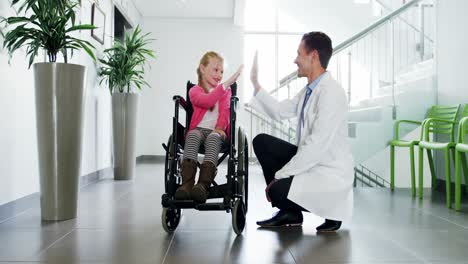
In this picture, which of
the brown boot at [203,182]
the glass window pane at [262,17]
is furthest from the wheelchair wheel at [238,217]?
the glass window pane at [262,17]

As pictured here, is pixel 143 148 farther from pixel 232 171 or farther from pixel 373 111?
pixel 232 171

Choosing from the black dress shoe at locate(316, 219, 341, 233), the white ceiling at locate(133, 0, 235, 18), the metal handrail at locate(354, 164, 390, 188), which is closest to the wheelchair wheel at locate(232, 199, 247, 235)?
the black dress shoe at locate(316, 219, 341, 233)

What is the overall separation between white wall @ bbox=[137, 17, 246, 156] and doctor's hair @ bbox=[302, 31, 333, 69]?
17.7ft

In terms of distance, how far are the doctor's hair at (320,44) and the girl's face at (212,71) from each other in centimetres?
48

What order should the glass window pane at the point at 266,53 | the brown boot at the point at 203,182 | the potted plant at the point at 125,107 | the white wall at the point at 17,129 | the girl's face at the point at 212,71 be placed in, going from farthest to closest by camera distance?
the glass window pane at the point at 266,53 → the potted plant at the point at 125,107 → the white wall at the point at 17,129 → the girl's face at the point at 212,71 → the brown boot at the point at 203,182

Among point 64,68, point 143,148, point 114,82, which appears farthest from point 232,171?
point 143,148

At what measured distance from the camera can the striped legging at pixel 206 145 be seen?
6.77 ft

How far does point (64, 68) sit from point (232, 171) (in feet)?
3.75

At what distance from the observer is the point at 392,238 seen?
209cm

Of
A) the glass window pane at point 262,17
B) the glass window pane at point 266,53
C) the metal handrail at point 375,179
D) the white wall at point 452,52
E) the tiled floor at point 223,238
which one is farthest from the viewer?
the glass window pane at point 266,53

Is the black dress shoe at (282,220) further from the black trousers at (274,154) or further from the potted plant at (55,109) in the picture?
the potted plant at (55,109)

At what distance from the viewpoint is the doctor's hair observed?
2240mm

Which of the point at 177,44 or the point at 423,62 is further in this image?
the point at 177,44

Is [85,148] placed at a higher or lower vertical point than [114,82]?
lower
